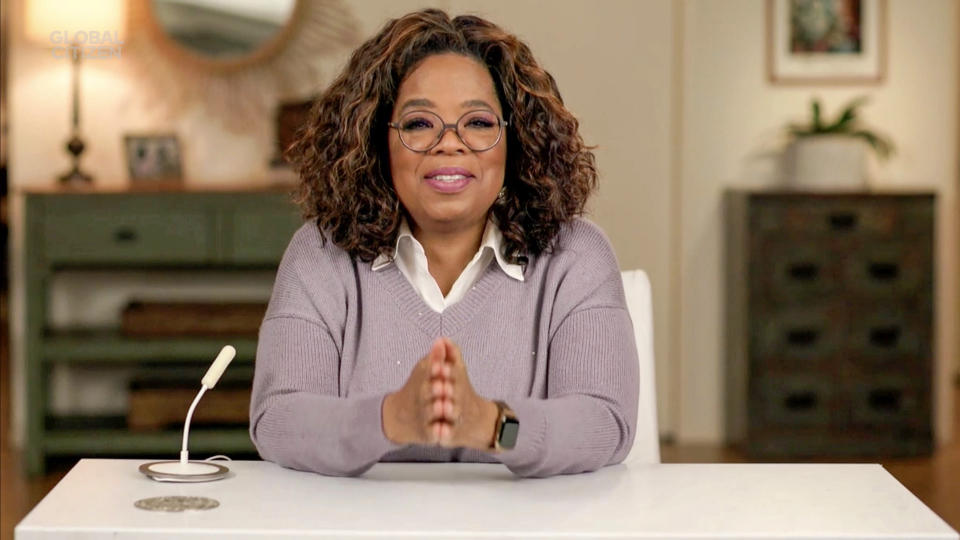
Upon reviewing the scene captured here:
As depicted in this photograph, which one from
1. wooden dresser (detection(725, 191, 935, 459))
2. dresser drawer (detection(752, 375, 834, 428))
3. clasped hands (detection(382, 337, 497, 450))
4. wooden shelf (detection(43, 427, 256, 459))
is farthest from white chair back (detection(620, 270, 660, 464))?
dresser drawer (detection(752, 375, 834, 428))

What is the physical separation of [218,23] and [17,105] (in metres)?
0.77

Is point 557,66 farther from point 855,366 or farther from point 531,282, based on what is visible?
point 531,282

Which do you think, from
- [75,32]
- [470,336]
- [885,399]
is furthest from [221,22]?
[470,336]

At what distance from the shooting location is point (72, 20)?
181 inches

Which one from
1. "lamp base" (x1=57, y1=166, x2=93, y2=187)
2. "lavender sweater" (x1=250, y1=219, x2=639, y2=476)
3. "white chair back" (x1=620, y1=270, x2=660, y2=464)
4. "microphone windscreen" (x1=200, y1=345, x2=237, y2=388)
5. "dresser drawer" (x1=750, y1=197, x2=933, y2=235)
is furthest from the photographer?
"dresser drawer" (x1=750, y1=197, x2=933, y2=235)

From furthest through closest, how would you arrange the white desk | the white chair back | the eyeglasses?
the white chair back, the eyeglasses, the white desk

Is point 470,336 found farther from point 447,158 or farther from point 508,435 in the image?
point 508,435

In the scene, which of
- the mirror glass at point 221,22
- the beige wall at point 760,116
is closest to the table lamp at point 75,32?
the mirror glass at point 221,22

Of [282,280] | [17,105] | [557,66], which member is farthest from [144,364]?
[282,280]

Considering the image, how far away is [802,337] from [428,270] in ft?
9.91

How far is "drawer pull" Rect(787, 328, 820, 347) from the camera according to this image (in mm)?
4734

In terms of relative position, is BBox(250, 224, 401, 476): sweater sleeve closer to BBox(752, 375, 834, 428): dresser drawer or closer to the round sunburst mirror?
the round sunburst mirror

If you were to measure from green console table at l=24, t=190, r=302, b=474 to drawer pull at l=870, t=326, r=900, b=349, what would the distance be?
2.05 metres

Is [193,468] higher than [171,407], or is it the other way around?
[193,468]
